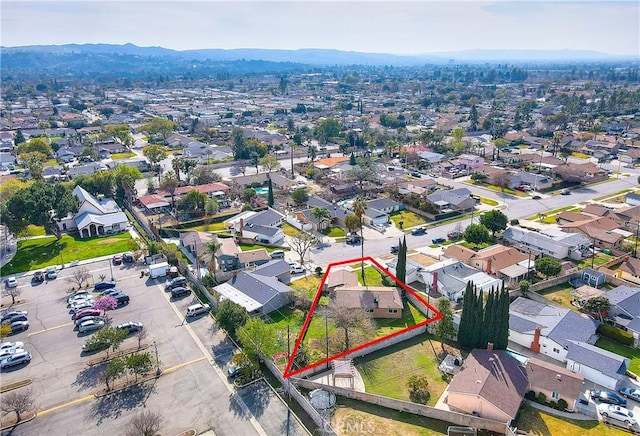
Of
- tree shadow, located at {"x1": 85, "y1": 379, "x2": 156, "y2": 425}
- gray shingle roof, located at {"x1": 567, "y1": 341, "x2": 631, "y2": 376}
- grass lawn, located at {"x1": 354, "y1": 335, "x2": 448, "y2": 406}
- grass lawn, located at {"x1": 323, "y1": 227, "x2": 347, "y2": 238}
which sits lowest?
grass lawn, located at {"x1": 354, "y1": 335, "x2": 448, "y2": 406}

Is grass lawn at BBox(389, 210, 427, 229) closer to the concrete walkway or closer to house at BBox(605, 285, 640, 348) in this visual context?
house at BBox(605, 285, 640, 348)

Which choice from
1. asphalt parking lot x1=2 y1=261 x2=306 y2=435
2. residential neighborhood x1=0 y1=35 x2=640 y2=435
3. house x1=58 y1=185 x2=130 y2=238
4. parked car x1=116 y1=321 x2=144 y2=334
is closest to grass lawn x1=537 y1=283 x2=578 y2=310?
residential neighborhood x1=0 y1=35 x2=640 y2=435

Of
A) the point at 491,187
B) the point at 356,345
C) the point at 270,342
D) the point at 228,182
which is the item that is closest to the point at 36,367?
the point at 270,342

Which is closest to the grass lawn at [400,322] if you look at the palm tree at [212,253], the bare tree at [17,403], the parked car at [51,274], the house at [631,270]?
the palm tree at [212,253]

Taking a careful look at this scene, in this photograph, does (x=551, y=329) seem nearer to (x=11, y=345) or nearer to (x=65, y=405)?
(x=65, y=405)

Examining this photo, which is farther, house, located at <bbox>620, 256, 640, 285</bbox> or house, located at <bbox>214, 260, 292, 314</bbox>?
house, located at <bbox>620, 256, 640, 285</bbox>

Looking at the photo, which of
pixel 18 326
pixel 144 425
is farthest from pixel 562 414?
pixel 18 326

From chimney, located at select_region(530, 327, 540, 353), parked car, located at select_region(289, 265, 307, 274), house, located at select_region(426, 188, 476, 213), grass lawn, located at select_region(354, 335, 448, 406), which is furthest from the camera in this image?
house, located at select_region(426, 188, 476, 213)

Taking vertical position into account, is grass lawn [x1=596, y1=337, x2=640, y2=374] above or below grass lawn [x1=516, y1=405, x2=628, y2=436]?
above
